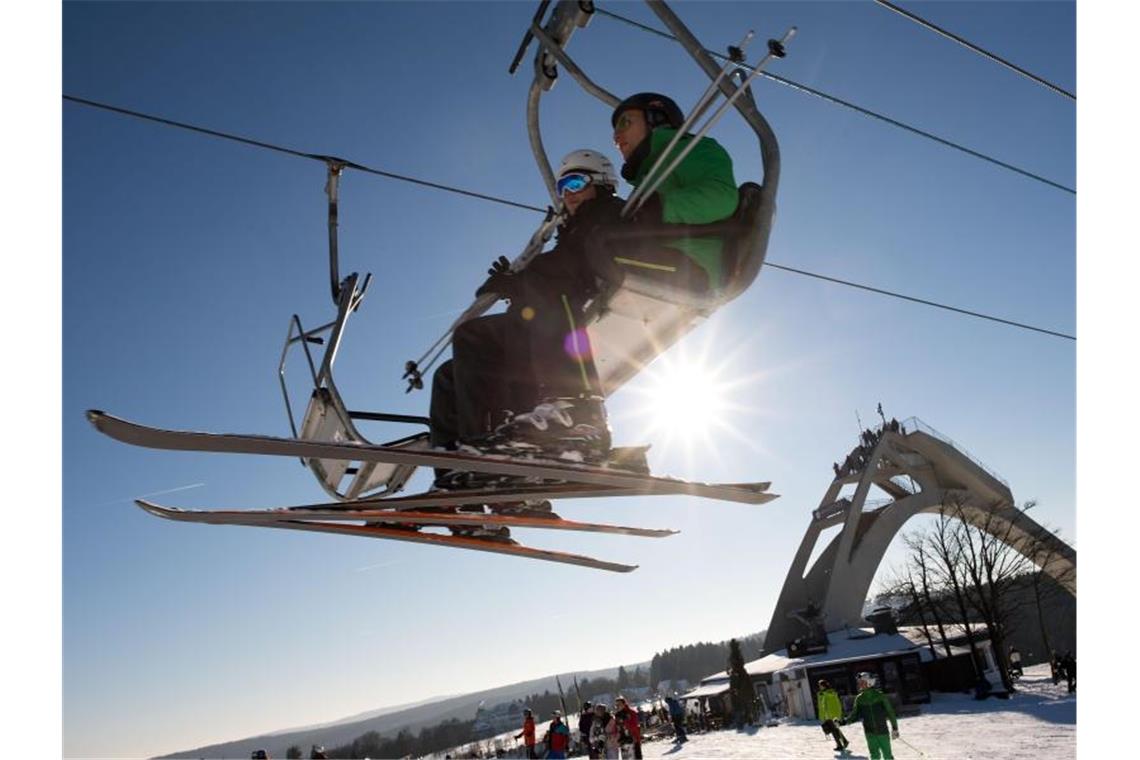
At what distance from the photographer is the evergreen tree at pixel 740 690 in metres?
32.4

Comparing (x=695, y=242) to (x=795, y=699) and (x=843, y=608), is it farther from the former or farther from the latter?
(x=843, y=608)

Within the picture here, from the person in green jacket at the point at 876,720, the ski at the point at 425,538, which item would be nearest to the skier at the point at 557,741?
the person in green jacket at the point at 876,720

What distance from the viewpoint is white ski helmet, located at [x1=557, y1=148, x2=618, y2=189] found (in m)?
3.98

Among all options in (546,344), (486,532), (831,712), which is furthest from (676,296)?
(831,712)

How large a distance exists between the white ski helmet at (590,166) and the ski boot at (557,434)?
48.4 inches

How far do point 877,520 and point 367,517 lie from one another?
4413 centimetres

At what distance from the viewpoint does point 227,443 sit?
292 centimetres

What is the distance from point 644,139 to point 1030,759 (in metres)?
12.9

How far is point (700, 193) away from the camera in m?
3.54

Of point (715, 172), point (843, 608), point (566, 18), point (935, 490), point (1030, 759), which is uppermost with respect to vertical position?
point (566, 18)

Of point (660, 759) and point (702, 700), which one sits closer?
point (660, 759)

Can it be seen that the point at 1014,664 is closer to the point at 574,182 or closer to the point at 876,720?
the point at 876,720

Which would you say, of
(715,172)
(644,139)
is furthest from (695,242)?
(644,139)

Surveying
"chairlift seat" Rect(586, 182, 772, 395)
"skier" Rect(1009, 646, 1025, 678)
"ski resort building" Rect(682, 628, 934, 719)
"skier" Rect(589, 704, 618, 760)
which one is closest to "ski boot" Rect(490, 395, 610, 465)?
"chairlift seat" Rect(586, 182, 772, 395)
